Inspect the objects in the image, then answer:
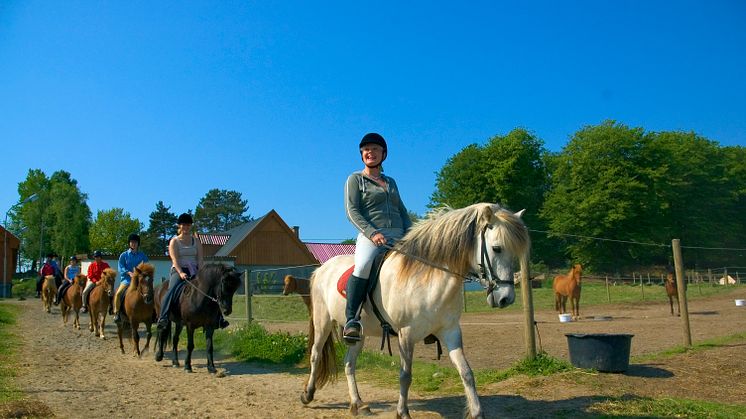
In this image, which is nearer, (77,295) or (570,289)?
(77,295)

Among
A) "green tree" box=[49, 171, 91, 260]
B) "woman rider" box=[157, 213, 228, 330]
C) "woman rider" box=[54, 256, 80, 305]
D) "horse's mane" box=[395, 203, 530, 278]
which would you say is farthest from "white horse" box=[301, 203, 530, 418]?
"green tree" box=[49, 171, 91, 260]

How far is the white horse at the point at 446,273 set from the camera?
183 inches

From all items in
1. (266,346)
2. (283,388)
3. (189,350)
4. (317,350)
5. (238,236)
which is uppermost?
(238,236)

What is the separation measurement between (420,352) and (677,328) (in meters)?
7.71

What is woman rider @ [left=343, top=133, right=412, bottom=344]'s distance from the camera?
5324 mm

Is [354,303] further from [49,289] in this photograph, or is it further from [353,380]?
[49,289]

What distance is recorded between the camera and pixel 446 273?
4961mm

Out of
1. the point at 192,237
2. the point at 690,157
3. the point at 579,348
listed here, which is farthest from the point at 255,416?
the point at 690,157

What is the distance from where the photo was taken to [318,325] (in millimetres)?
6453

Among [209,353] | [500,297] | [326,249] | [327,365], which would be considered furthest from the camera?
[326,249]

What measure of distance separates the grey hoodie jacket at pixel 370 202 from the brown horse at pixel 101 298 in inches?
408

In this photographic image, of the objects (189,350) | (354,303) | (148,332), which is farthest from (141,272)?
(354,303)

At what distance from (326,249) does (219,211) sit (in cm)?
4084

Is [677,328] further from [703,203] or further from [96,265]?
[703,203]
